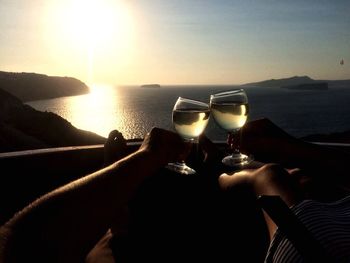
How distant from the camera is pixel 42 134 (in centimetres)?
2855

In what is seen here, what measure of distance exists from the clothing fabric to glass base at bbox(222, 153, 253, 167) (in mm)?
790

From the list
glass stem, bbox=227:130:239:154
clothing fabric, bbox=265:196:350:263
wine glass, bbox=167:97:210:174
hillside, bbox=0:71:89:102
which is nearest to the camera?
clothing fabric, bbox=265:196:350:263

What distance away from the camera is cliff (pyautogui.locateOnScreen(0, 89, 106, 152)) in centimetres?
2325

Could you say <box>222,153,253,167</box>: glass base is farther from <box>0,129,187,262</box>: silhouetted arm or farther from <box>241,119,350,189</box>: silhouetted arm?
<box>0,129,187,262</box>: silhouetted arm

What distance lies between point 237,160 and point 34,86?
165574 mm

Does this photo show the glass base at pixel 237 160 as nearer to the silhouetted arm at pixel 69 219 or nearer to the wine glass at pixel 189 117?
the wine glass at pixel 189 117

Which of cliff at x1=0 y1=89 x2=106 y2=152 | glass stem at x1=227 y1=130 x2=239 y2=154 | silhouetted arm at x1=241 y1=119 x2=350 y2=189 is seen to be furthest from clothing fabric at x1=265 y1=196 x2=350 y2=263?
cliff at x1=0 y1=89 x2=106 y2=152

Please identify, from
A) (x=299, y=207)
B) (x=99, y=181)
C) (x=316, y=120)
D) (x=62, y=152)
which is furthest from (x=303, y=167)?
(x=316, y=120)

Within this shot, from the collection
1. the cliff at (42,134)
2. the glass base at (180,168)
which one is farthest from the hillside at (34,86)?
the glass base at (180,168)

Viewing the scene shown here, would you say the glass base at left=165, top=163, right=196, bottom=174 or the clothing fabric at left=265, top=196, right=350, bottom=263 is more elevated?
the clothing fabric at left=265, top=196, right=350, bottom=263

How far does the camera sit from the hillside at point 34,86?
5689 inches

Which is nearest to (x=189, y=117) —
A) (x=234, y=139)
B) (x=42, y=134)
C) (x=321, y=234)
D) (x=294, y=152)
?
(x=234, y=139)

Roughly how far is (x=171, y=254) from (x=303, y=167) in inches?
38.2

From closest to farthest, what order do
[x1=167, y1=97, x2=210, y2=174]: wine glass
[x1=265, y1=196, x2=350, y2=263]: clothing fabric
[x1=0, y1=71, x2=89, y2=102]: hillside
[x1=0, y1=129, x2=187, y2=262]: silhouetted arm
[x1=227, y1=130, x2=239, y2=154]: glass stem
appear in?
1. [x1=0, y1=129, x2=187, y2=262]: silhouetted arm
2. [x1=265, y1=196, x2=350, y2=263]: clothing fabric
3. [x1=167, y1=97, x2=210, y2=174]: wine glass
4. [x1=227, y1=130, x2=239, y2=154]: glass stem
5. [x1=0, y1=71, x2=89, y2=102]: hillside
